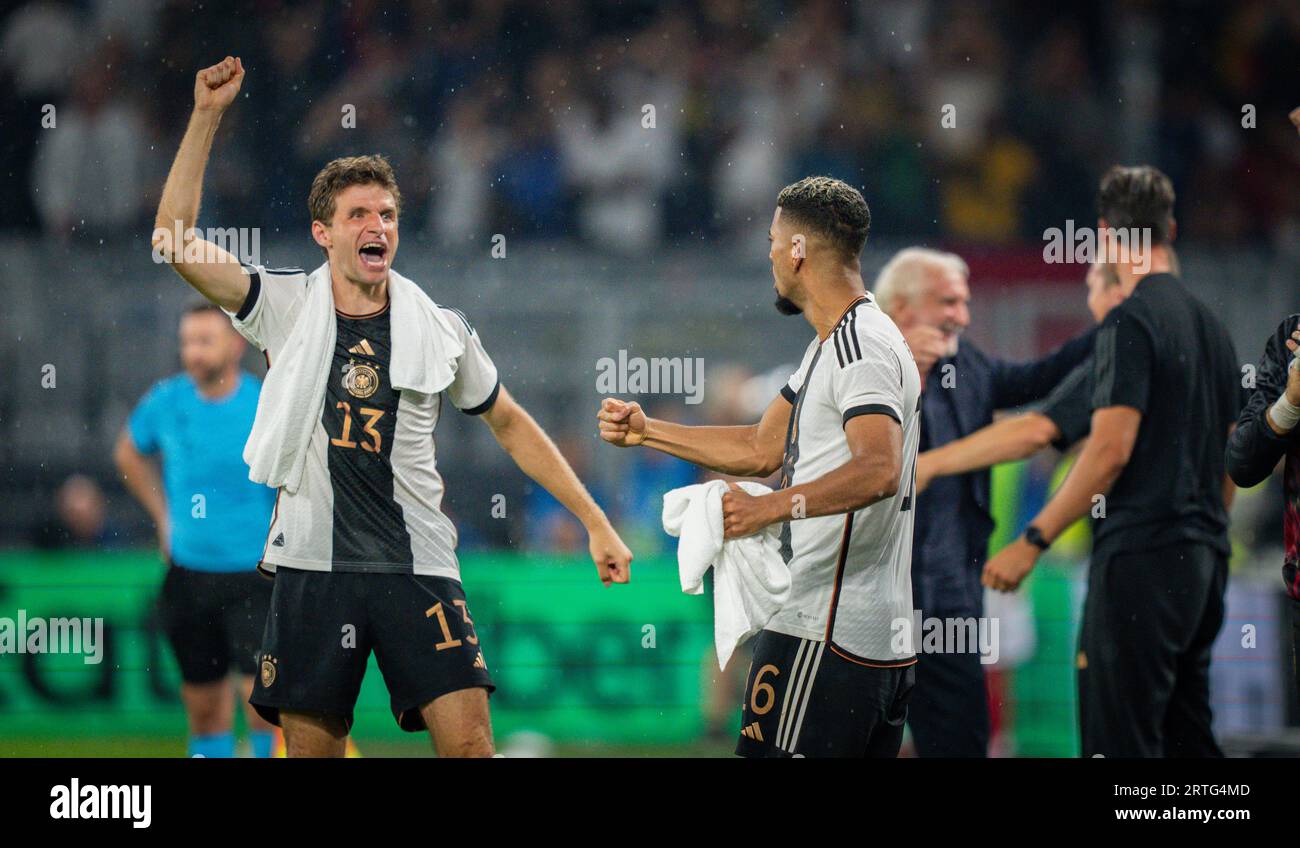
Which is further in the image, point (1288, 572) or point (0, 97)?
point (0, 97)

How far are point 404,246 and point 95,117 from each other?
7.83ft

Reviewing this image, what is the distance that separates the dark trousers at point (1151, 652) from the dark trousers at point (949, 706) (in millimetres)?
366

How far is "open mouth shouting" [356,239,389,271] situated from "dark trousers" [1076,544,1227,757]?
280 centimetres

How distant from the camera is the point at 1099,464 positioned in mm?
5340

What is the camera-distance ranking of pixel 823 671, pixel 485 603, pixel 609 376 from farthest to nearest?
pixel 609 376 < pixel 485 603 < pixel 823 671

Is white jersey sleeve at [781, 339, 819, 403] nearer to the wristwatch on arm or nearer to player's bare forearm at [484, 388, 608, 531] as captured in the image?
player's bare forearm at [484, 388, 608, 531]

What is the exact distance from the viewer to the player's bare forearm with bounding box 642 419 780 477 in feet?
14.8

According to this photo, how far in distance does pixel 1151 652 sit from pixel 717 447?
1853 mm

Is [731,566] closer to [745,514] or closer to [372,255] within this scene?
[745,514]

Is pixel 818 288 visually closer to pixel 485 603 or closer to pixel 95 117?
pixel 485 603

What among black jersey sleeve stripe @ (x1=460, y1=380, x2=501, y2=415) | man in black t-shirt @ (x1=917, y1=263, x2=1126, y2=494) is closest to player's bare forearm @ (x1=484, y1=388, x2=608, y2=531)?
black jersey sleeve stripe @ (x1=460, y1=380, x2=501, y2=415)

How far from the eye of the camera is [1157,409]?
5363mm

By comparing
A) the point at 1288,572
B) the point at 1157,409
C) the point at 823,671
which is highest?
the point at 1157,409
